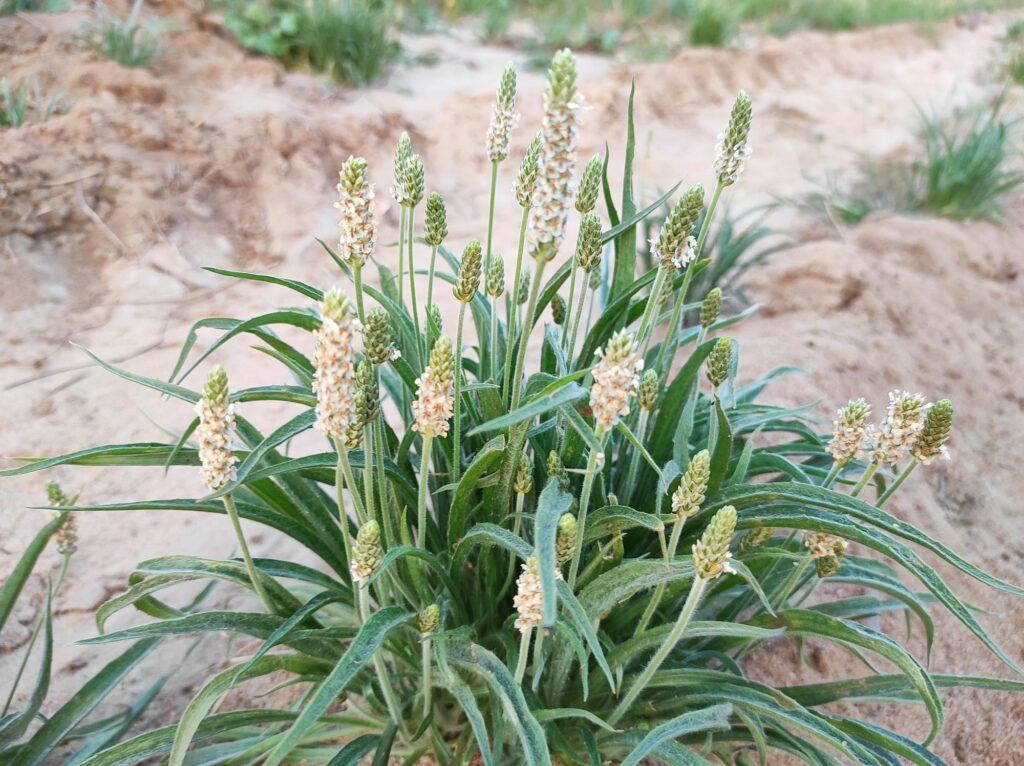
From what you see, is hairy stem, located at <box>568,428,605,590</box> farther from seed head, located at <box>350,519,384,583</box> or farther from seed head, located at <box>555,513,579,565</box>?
seed head, located at <box>350,519,384,583</box>

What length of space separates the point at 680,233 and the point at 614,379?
38 cm

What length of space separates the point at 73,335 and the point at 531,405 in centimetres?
257

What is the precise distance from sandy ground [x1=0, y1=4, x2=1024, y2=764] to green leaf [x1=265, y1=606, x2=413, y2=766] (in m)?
0.87

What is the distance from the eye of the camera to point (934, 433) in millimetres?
1189

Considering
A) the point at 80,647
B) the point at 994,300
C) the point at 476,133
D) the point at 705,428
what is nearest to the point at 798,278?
the point at 994,300

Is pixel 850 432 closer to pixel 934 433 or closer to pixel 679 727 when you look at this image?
pixel 934 433

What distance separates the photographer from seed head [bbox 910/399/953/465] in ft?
3.84

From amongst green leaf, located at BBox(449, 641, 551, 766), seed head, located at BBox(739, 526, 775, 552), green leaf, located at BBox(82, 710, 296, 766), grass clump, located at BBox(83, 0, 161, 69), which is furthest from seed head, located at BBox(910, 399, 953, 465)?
grass clump, located at BBox(83, 0, 161, 69)

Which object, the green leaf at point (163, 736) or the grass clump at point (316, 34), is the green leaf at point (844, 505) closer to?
the green leaf at point (163, 736)

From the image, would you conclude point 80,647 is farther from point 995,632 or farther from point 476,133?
point 476,133

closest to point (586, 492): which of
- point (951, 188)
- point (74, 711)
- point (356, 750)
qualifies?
point (356, 750)

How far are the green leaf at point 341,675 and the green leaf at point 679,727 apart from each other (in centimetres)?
39

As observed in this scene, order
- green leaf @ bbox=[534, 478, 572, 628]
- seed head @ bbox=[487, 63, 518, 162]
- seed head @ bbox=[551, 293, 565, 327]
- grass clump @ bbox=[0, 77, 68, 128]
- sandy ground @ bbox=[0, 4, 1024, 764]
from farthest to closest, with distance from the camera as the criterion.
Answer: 1. grass clump @ bbox=[0, 77, 68, 128]
2. sandy ground @ bbox=[0, 4, 1024, 764]
3. seed head @ bbox=[551, 293, 565, 327]
4. seed head @ bbox=[487, 63, 518, 162]
5. green leaf @ bbox=[534, 478, 572, 628]

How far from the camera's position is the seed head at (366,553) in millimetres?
1002
